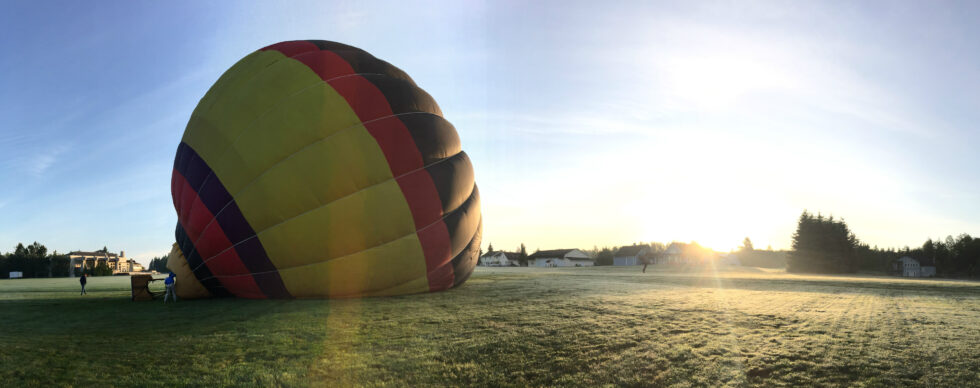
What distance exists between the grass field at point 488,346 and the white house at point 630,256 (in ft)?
225

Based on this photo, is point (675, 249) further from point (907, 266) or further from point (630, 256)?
point (907, 266)

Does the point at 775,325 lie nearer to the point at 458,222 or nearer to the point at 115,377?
the point at 458,222

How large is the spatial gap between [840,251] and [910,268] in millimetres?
13580

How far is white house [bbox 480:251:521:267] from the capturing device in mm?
93125

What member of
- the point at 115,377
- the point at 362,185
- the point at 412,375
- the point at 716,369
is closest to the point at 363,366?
the point at 412,375

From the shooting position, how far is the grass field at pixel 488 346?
418 cm

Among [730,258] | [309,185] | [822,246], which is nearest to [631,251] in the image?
[730,258]

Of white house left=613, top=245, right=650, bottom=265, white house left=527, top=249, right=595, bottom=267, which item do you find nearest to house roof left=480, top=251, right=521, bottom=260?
white house left=527, top=249, right=595, bottom=267

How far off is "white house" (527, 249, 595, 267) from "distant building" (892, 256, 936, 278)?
43.8 m

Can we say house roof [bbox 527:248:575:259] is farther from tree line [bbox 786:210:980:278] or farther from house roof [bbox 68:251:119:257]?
house roof [bbox 68:251:119:257]

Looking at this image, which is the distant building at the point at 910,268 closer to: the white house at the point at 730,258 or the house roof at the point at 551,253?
the white house at the point at 730,258

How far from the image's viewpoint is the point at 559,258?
86.2 m

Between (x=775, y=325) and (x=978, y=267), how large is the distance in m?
54.9

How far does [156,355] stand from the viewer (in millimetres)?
5012
